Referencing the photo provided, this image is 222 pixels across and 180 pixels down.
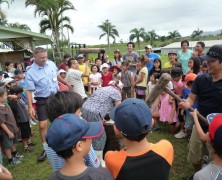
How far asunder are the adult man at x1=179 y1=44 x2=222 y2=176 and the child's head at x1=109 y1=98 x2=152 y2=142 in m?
1.37

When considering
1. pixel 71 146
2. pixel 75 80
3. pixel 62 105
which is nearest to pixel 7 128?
pixel 75 80

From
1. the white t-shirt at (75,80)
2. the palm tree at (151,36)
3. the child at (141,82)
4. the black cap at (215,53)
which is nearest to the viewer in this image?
the black cap at (215,53)

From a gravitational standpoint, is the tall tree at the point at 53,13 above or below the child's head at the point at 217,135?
above

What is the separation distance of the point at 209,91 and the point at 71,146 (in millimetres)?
2030

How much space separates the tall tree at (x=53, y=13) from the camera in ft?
67.1

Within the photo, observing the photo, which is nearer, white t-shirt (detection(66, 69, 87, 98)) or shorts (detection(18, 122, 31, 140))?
shorts (detection(18, 122, 31, 140))

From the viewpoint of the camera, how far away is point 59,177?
4.60 feet

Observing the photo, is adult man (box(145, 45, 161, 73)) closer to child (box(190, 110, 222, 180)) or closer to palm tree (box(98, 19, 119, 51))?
child (box(190, 110, 222, 180))

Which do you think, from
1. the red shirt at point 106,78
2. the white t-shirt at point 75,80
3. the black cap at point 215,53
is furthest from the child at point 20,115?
the black cap at point 215,53

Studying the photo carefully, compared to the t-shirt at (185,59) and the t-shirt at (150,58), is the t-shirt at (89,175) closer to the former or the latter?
the t-shirt at (185,59)

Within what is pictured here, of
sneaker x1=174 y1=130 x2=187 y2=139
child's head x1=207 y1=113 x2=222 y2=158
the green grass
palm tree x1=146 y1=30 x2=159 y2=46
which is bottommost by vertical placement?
the green grass

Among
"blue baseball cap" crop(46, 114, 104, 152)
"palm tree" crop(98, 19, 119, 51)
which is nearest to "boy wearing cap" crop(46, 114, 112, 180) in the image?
"blue baseball cap" crop(46, 114, 104, 152)

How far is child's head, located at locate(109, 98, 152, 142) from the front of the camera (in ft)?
5.04

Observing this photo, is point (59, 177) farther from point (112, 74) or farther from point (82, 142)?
point (112, 74)
